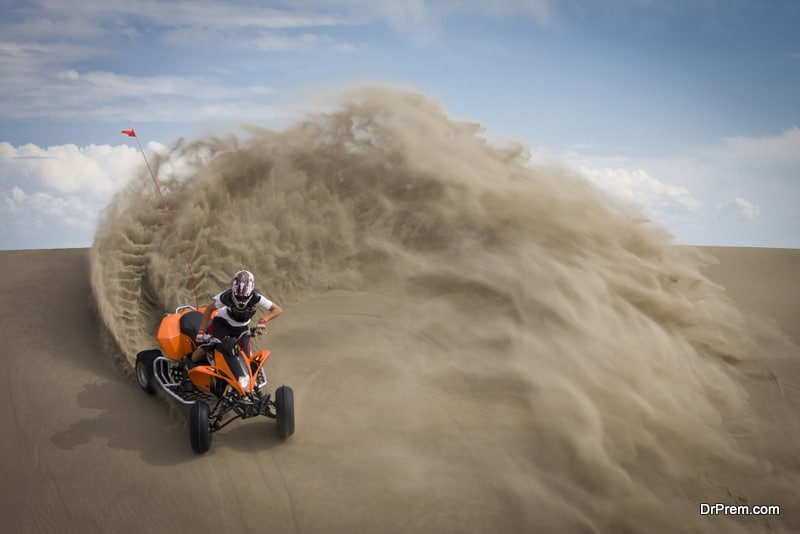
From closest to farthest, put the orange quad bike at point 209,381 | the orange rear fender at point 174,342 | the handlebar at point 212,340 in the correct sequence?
the orange quad bike at point 209,381 → the handlebar at point 212,340 → the orange rear fender at point 174,342

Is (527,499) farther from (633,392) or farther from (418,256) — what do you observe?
(418,256)

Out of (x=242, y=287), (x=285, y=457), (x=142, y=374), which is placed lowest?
(x=285, y=457)

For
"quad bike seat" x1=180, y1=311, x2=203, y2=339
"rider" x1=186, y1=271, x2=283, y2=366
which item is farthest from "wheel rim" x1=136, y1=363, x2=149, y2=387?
"rider" x1=186, y1=271, x2=283, y2=366

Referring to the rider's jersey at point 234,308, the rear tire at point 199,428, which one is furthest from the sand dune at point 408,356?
the rider's jersey at point 234,308

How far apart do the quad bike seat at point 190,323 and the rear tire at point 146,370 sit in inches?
A: 21.5

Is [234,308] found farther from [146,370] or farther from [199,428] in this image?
[146,370]

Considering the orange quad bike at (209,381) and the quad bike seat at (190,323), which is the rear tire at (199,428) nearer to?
the orange quad bike at (209,381)

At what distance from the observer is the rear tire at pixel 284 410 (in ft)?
21.2

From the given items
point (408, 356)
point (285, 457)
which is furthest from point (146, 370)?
point (408, 356)

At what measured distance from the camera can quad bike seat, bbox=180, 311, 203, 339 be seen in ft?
23.9

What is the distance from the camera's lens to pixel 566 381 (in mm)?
7578

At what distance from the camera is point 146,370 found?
291 inches

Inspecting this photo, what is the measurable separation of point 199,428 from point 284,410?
0.90 m

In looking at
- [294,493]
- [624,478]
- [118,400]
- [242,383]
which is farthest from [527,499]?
[118,400]
